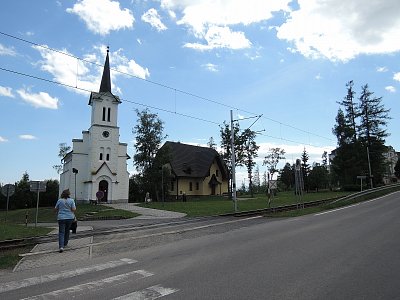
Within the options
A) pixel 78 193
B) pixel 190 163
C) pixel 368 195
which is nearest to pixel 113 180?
pixel 78 193

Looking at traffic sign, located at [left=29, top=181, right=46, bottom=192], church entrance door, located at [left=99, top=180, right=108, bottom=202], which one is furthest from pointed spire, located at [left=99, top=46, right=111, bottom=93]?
traffic sign, located at [left=29, top=181, right=46, bottom=192]

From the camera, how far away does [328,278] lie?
7137 millimetres

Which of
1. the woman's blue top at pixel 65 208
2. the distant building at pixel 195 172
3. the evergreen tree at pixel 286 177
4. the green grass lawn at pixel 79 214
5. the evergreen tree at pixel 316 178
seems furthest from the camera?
the evergreen tree at pixel 286 177

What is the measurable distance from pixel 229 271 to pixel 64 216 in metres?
6.37

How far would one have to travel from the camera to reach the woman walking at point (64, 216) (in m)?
11.8

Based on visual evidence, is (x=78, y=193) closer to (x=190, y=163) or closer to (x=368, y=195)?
(x=190, y=163)

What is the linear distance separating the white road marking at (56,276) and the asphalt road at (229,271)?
0.06 ft

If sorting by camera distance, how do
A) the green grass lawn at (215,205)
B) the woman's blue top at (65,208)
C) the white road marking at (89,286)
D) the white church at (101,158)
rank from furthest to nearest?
the white church at (101,158)
the green grass lawn at (215,205)
the woman's blue top at (65,208)
the white road marking at (89,286)

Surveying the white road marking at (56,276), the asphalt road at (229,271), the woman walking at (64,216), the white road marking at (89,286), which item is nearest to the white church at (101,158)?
the woman walking at (64,216)

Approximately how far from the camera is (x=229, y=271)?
7.91m

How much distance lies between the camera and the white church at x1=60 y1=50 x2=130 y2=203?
52062 mm

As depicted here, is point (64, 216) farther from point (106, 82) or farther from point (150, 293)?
point (106, 82)

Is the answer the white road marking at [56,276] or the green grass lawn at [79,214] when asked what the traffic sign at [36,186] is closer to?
the green grass lawn at [79,214]

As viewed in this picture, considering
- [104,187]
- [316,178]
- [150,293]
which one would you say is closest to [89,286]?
[150,293]
